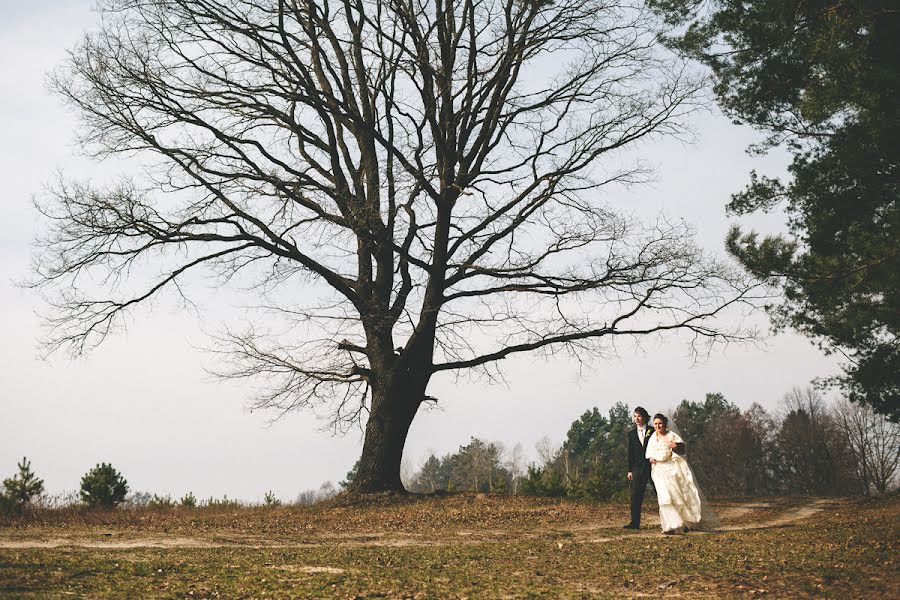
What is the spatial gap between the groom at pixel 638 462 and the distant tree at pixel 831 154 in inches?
157

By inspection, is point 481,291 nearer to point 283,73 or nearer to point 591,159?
point 591,159

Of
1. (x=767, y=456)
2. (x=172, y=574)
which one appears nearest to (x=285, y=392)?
(x=172, y=574)

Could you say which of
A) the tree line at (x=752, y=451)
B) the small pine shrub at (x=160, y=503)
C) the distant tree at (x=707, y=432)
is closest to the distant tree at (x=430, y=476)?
the tree line at (x=752, y=451)

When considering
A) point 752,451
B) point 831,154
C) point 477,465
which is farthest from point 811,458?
point 831,154

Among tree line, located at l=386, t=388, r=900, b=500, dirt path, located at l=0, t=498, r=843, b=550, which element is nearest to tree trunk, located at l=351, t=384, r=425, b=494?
dirt path, located at l=0, t=498, r=843, b=550

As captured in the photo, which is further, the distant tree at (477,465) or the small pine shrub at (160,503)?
the distant tree at (477,465)

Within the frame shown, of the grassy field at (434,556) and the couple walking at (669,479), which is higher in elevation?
the couple walking at (669,479)

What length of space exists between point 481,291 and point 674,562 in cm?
1020

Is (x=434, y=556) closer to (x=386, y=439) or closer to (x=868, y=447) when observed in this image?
(x=386, y=439)

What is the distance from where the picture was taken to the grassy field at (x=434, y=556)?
6.46m

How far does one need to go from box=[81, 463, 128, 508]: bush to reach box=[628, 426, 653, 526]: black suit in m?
12.2

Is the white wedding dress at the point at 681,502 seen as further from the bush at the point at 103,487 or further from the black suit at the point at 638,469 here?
the bush at the point at 103,487

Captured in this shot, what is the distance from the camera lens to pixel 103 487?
1725cm

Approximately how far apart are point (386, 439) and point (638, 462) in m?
6.68
